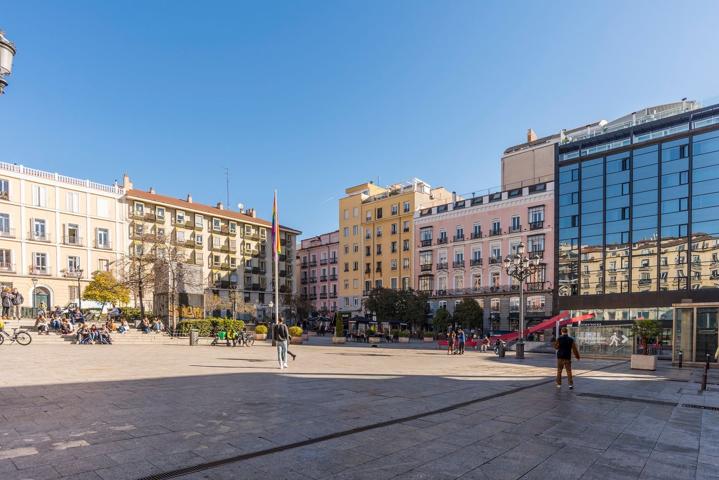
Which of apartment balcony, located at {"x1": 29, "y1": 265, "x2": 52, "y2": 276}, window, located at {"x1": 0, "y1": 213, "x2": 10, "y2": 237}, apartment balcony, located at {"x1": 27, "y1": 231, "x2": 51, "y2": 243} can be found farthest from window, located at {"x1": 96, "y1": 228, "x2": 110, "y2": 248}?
window, located at {"x1": 0, "y1": 213, "x2": 10, "y2": 237}

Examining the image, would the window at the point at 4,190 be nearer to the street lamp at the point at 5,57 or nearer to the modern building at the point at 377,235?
the modern building at the point at 377,235

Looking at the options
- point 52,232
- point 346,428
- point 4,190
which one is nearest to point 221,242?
point 52,232

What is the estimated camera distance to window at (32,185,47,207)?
1767 inches

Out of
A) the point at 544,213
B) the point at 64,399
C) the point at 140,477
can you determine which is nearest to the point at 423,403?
the point at 140,477

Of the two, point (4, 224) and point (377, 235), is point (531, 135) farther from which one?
point (4, 224)

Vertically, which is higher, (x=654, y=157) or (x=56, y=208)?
(x=654, y=157)

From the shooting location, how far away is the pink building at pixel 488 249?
45594 mm

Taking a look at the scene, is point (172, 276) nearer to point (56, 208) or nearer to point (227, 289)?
point (56, 208)

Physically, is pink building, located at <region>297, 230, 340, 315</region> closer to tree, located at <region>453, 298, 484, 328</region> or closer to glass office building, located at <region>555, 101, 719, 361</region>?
tree, located at <region>453, 298, 484, 328</region>

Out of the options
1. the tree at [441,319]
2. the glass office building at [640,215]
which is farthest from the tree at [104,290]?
the glass office building at [640,215]

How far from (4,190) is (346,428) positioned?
50.8 metres

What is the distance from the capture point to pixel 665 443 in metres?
6.15

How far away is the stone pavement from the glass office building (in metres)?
30.4

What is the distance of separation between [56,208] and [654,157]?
59858 millimetres
